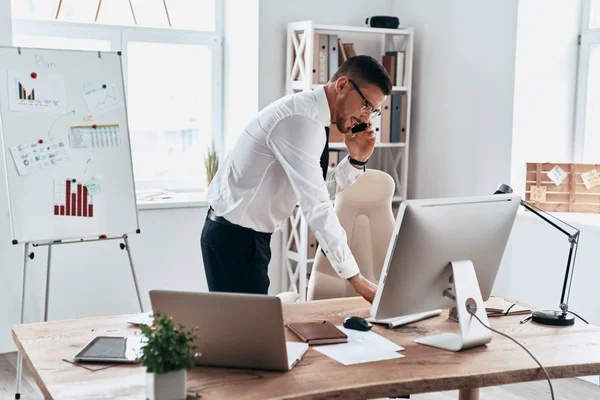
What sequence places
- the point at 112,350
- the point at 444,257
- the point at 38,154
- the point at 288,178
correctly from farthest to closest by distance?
the point at 38,154 < the point at 288,178 < the point at 444,257 < the point at 112,350

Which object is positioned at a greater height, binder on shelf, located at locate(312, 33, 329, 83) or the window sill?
Result: binder on shelf, located at locate(312, 33, 329, 83)

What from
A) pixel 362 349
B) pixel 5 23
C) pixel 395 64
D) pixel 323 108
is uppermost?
pixel 5 23

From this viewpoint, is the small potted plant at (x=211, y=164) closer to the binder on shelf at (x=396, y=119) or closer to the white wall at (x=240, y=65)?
the white wall at (x=240, y=65)

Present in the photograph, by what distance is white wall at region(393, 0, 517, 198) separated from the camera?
13.5 feet

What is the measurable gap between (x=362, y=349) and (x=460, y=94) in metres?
2.65

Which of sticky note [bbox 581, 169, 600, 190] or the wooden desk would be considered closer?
the wooden desk

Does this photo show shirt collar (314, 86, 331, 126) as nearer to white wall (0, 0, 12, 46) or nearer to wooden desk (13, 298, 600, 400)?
wooden desk (13, 298, 600, 400)

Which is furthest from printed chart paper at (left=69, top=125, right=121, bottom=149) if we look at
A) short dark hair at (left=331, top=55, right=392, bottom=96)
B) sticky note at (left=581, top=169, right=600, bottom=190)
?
sticky note at (left=581, top=169, right=600, bottom=190)

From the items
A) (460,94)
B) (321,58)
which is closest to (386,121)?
(460,94)

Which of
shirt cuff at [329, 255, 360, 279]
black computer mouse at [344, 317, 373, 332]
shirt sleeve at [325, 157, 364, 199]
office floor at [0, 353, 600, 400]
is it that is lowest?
office floor at [0, 353, 600, 400]

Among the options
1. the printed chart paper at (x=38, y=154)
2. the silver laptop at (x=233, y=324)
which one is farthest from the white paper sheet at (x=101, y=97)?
the silver laptop at (x=233, y=324)

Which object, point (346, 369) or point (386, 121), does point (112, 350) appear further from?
point (386, 121)

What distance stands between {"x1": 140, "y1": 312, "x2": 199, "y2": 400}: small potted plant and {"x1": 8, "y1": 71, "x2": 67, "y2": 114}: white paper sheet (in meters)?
2.27

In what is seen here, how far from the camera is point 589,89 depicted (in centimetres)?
406
